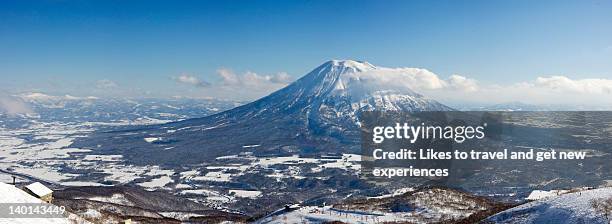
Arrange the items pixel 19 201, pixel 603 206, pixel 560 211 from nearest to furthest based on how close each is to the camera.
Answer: pixel 603 206, pixel 560 211, pixel 19 201

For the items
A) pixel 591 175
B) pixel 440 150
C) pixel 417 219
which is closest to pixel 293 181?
pixel 440 150

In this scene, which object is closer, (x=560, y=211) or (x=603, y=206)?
(x=603, y=206)

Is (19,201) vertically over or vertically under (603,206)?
under

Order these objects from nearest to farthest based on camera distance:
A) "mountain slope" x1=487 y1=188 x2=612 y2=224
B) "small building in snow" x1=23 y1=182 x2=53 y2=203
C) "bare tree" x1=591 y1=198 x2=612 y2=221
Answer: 1. "bare tree" x1=591 y1=198 x2=612 y2=221
2. "mountain slope" x1=487 y1=188 x2=612 y2=224
3. "small building in snow" x1=23 y1=182 x2=53 y2=203

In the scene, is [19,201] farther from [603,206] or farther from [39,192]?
[603,206]

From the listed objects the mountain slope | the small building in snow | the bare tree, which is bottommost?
the small building in snow

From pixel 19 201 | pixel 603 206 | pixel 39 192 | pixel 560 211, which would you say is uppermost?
pixel 603 206

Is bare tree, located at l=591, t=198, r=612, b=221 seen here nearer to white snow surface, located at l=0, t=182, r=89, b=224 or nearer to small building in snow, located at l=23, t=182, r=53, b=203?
white snow surface, located at l=0, t=182, r=89, b=224

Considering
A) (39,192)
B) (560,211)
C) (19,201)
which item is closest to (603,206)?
(560,211)

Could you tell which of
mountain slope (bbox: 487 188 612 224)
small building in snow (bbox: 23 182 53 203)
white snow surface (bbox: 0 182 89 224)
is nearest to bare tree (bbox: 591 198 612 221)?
mountain slope (bbox: 487 188 612 224)
